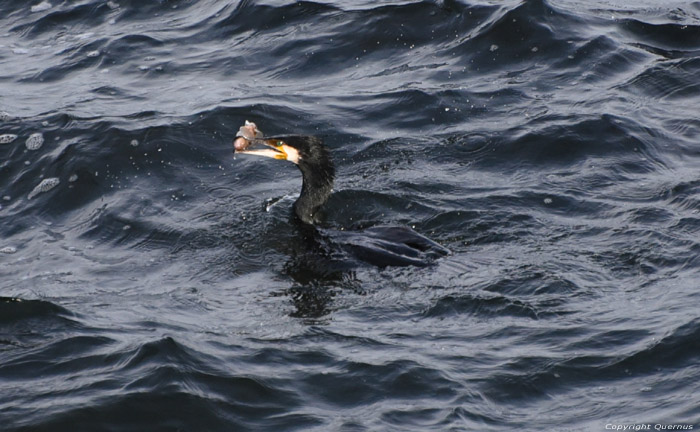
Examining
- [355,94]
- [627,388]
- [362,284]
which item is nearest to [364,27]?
[355,94]

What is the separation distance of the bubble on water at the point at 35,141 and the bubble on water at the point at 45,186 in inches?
25.6

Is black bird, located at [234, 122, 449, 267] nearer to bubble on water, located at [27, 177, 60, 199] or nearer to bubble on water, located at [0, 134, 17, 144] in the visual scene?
bubble on water, located at [27, 177, 60, 199]

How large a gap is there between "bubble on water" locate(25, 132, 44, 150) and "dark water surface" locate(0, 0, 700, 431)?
38mm

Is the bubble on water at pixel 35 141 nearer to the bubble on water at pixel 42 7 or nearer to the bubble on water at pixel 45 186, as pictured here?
the bubble on water at pixel 45 186

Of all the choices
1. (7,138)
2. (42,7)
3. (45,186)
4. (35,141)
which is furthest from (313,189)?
(42,7)

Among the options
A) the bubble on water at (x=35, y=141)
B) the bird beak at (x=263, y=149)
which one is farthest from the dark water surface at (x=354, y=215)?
the bird beak at (x=263, y=149)

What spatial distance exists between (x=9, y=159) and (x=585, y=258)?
209 inches

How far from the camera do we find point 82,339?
6.69 meters

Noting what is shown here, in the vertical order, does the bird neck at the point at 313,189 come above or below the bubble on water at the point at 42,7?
below

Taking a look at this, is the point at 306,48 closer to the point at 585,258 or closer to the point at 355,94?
the point at 355,94

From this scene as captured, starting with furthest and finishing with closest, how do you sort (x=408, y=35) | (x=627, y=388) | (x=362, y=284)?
1. (x=408, y=35)
2. (x=362, y=284)
3. (x=627, y=388)

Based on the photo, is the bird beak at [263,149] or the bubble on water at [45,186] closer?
the bird beak at [263,149]

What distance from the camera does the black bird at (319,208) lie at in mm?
7766

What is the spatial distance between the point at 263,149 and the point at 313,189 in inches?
20.5
